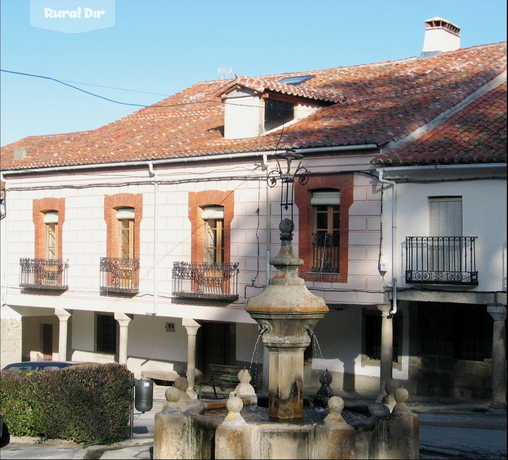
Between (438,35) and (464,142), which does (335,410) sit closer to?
(464,142)

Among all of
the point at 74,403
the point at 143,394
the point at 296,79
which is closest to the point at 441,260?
the point at 143,394

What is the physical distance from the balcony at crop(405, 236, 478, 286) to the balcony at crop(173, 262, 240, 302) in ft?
14.8

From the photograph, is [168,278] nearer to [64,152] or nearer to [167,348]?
[167,348]

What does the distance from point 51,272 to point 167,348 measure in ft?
12.6

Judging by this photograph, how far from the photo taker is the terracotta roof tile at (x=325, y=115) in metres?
20.8

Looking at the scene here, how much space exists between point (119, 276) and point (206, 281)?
9.40ft

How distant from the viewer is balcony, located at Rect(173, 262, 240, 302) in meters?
22.0

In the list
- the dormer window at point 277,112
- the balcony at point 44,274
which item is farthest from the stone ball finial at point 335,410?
the balcony at point 44,274

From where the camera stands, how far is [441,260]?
19.2 m

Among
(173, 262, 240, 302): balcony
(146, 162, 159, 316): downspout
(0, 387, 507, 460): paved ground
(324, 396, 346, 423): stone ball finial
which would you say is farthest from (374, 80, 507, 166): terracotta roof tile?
(324, 396, 346, 423): stone ball finial

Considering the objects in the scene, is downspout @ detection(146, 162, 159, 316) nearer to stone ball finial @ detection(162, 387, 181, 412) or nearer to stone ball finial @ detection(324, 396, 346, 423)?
stone ball finial @ detection(162, 387, 181, 412)

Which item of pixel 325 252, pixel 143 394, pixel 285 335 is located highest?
pixel 325 252

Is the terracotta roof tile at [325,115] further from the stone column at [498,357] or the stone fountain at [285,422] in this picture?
the stone fountain at [285,422]

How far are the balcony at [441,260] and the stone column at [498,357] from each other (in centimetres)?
72
